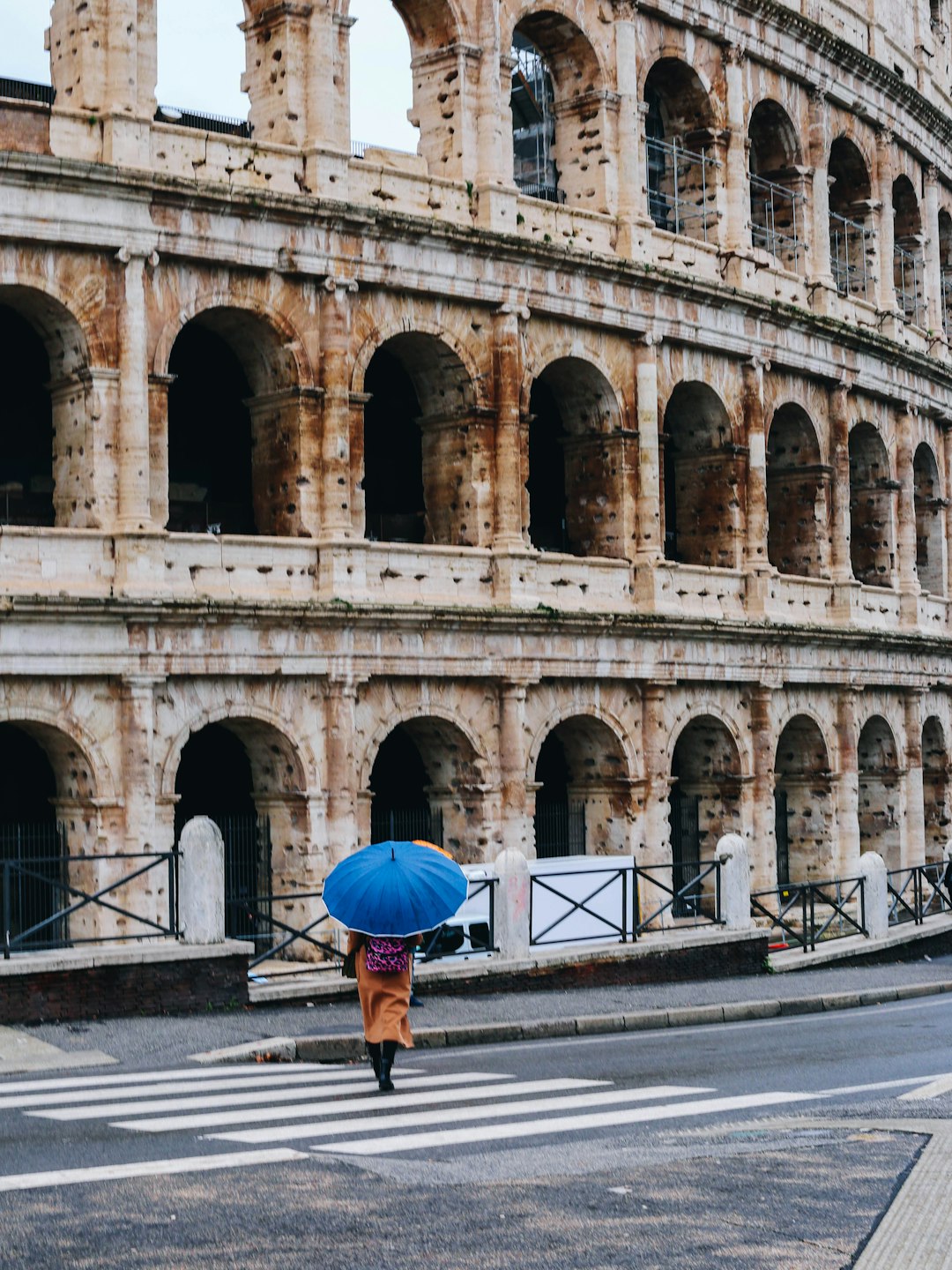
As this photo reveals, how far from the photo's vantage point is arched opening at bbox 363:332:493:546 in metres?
26.4

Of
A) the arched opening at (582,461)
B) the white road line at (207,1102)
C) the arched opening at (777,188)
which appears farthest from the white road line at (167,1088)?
the arched opening at (777,188)

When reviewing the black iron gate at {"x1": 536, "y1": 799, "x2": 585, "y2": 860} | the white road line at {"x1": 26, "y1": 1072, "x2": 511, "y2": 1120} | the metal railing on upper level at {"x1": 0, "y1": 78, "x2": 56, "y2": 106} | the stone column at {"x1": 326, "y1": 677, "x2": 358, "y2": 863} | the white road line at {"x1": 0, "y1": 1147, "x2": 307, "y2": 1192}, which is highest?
the metal railing on upper level at {"x1": 0, "y1": 78, "x2": 56, "y2": 106}

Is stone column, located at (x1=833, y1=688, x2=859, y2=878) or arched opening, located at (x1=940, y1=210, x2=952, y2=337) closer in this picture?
stone column, located at (x1=833, y1=688, x2=859, y2=878)

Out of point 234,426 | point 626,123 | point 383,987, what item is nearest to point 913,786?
point 626,123

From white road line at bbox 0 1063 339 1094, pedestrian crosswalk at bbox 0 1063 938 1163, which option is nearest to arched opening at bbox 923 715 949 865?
pedestrian crosswalk at bbox 0 1063 938 1163

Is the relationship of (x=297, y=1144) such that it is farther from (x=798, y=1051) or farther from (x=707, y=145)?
(x=707, y=145)

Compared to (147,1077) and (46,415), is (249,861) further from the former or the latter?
(147,1077)

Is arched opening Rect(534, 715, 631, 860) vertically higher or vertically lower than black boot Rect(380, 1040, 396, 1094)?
higher

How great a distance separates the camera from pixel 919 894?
98.5 feet

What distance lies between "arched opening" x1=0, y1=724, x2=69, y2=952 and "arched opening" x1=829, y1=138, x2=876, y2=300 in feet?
63.0

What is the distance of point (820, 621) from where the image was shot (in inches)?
1291

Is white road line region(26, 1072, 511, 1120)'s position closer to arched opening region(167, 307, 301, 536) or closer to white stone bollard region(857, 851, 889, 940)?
arched opening region(167, 307, 301, 536)

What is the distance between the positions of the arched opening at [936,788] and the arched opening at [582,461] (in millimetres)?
11908

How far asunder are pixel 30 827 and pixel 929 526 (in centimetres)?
2177
